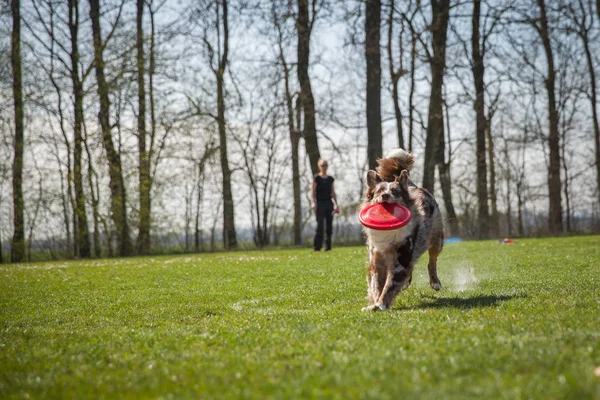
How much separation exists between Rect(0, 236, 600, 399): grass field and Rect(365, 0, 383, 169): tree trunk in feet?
42.7

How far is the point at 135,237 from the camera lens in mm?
25375

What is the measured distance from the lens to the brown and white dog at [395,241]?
6141 millimetres

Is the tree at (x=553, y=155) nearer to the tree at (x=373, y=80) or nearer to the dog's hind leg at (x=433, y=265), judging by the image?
Result: the tree at (x=373, y=80)

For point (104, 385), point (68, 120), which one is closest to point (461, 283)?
point (104, 385)

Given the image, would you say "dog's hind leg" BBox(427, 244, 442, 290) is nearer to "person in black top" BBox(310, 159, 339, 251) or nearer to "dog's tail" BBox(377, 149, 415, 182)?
"dog's tail" BBox(377, 149, 415, 182)

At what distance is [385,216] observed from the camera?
610 centimetres

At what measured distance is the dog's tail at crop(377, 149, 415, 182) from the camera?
24.1ft

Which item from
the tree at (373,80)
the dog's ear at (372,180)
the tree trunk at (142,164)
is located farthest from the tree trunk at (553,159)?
the dog's ear at (372,180)

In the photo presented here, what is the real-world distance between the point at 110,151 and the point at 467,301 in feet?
68.6

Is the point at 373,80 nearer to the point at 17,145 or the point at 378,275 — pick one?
the point at 17,145

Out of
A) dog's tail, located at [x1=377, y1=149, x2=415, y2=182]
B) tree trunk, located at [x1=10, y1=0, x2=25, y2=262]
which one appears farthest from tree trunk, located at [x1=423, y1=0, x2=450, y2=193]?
tree trunk, located at [x1=10, y1=0, x2=25, y2=262]

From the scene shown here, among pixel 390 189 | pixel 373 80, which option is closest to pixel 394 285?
pixel 390 189

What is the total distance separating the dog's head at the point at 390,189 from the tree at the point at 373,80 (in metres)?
14.0

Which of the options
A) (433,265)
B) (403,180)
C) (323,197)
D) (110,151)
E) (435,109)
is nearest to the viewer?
(403,180)
